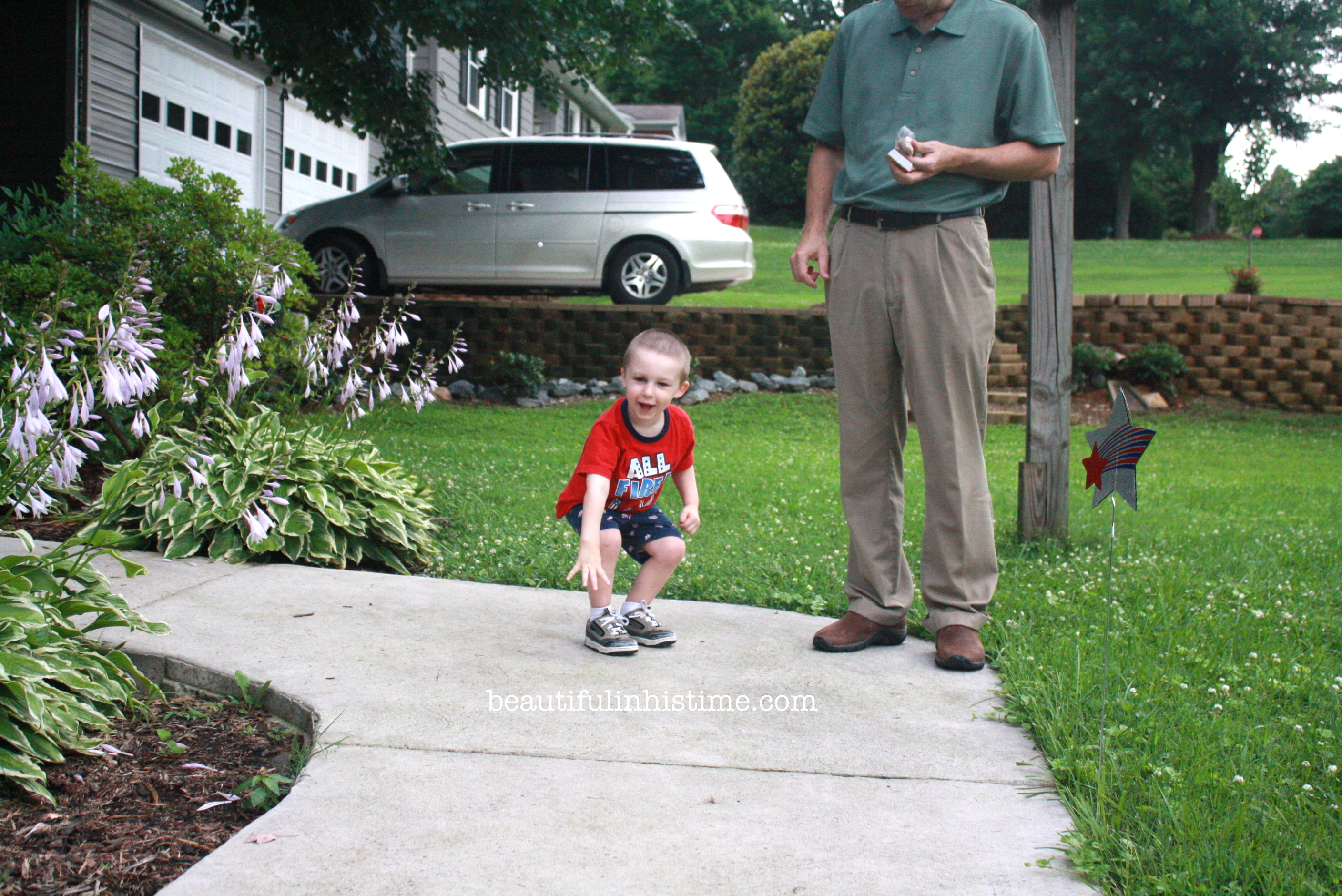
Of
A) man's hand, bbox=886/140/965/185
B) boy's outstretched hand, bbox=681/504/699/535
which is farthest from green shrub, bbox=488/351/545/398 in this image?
man's hand, bbox=886/140/965/185

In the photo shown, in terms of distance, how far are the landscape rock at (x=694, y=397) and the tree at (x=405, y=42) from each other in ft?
10.4

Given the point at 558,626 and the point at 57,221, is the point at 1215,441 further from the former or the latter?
the point at 57,221

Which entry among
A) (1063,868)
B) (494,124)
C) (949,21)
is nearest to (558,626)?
(1063,868)

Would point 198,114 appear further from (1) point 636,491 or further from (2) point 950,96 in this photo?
(2) point 950,96

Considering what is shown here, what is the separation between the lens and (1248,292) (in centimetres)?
1287

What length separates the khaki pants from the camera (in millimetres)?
3248

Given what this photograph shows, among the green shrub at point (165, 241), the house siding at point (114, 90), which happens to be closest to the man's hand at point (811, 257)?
the green shrub at point (165, 241)

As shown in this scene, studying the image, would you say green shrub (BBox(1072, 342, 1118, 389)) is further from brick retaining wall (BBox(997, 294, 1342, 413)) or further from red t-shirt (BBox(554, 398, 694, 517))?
red t-shirt (BBox(554, 398, 694, 517))

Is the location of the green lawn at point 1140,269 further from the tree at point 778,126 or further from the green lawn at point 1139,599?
the green lawn at point 1139,599

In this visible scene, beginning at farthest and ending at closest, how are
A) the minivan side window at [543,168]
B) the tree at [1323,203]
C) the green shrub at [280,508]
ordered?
1. the tree at [1323,203]
2. the minivan side window at [543,168]
3. the green shrub at [280,508]

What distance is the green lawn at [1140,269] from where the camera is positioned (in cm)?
1964

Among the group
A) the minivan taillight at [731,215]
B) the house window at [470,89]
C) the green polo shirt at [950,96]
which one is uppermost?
the house window at [470,89]

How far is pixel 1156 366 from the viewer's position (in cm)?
1170

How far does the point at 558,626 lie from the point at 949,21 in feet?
6.99
